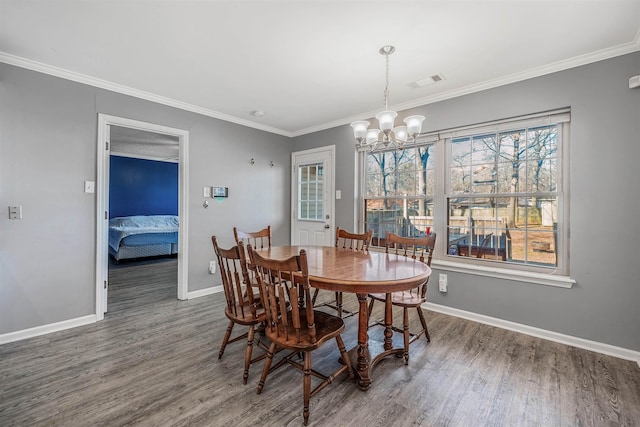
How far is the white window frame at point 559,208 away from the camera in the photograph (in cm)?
261

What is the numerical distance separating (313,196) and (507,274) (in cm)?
281

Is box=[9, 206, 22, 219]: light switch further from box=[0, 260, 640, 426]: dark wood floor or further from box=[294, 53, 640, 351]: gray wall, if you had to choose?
box=[294, 53, 640, 351]: gray wall

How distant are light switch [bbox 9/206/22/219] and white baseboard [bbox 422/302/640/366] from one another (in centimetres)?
411

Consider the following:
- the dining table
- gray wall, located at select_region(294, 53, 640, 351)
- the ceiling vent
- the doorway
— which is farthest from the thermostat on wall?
gray wall, located at select_region(294, 53, 640, 351)

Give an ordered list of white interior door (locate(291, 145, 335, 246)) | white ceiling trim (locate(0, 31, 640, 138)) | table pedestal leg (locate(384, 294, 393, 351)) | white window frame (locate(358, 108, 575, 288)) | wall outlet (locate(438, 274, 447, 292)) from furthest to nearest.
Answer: white interior door (locate(291, 145, 335, 246)) < wall outlet (locate(438, 274, 447, 292)) < white window frame (locate(358, 108, 575, 288)) < white ceiling trim (locate(0, 31, 640, 138)) < table pedestal leg (locate(384, 294, 393, 351))

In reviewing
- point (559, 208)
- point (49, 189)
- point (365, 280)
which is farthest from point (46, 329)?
point (559, 208)

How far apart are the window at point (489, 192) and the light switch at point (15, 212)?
12.4 ft

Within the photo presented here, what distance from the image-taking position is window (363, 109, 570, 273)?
2.71 metres

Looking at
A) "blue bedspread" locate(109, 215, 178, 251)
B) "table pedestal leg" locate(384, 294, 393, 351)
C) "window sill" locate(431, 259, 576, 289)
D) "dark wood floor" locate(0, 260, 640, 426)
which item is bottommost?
"dark wood floor" locate(0, 260, 640, 426)

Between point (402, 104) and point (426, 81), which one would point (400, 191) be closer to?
point (402, 104)

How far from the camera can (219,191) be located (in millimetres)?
3953

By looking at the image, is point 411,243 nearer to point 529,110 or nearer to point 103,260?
point 529,110

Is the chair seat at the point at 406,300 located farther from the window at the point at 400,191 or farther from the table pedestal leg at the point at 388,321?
the window at the point at 400,191

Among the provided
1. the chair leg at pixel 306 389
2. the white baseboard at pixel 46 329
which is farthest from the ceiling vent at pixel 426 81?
the white baseboard at pixel 46 329
